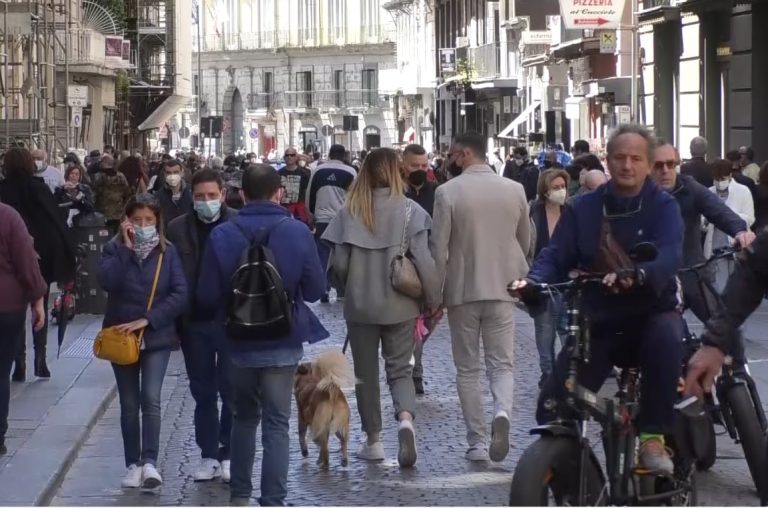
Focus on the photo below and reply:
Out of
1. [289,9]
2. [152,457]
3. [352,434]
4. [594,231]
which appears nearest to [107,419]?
[352,434]

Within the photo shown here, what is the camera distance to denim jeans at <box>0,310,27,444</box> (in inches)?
387

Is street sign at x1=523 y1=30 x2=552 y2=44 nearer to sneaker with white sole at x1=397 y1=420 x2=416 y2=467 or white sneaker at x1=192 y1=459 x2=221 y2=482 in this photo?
sneaker with white sole at x1=397 y1=420 x2=416 y2=467

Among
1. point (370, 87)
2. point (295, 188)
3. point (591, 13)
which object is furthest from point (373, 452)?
point (370, 87)

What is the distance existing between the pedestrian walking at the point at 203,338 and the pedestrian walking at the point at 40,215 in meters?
3.66

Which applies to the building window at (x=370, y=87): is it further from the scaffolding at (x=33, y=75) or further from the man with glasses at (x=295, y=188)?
the man with glasses at (x=295, y=188)

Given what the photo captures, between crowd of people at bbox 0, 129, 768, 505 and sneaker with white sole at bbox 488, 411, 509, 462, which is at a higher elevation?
crowd of people at bbox 0, 129, 768, 505

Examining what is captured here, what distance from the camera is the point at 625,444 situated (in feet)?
22.0

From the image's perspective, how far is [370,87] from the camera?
95.8 metres

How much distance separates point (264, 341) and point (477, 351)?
92.8 inches

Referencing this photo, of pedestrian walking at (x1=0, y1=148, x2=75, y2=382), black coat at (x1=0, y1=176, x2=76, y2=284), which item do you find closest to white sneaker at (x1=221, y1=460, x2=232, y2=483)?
pedestrian walking at (x1=0, y1=148, x2=75, y2=382)

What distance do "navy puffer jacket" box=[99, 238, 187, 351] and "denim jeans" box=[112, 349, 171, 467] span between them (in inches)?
3.9

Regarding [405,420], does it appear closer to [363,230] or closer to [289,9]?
[363,230]

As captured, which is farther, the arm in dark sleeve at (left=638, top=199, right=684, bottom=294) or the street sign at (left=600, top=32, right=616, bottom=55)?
the street sign at (left=600, top=32, right=616, bottom=55)

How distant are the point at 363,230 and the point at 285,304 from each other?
194cm
